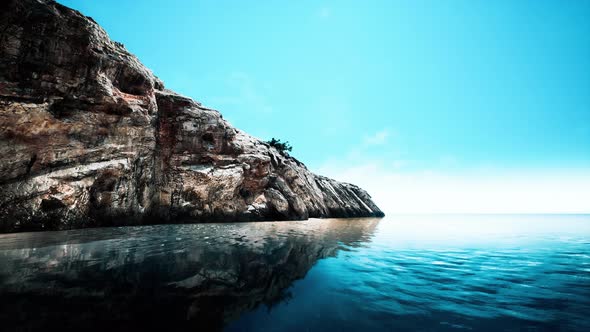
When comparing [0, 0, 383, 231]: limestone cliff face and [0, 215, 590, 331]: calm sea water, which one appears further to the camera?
[0, 0, 383, 231]: limestone cliff face

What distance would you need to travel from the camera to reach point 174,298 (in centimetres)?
414

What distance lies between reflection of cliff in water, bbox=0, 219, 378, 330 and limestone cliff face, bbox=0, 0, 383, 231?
760 centimetres

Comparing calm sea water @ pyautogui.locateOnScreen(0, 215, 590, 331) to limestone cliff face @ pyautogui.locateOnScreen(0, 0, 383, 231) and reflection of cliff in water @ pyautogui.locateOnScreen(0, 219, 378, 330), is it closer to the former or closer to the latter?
reflection of cliff in water @ pyautogui.locateOnScreen(0, 219, 378, 330)

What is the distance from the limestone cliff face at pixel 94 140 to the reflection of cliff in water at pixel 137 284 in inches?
299

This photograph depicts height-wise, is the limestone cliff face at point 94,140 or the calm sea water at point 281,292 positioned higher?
the limestone cliff face at point 94,140

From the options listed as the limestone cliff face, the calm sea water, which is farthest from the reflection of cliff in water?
the limestone cliff face

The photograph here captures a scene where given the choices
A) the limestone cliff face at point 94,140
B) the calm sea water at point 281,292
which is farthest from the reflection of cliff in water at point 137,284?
the limestone cliff face at point 94,140

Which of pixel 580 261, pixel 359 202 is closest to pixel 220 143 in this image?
pixel 580 261

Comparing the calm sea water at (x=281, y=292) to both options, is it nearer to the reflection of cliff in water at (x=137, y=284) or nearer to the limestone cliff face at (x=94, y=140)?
the reflection of cliff in water at (x=137, y=284)

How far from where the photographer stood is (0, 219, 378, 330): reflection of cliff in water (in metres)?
3.35

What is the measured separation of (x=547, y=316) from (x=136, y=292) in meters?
7.69

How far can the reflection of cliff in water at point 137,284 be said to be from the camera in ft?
11.0

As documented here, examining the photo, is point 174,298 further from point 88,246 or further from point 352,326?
point 88,246

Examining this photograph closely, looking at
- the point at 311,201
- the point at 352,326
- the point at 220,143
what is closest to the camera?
the point at 352,326
